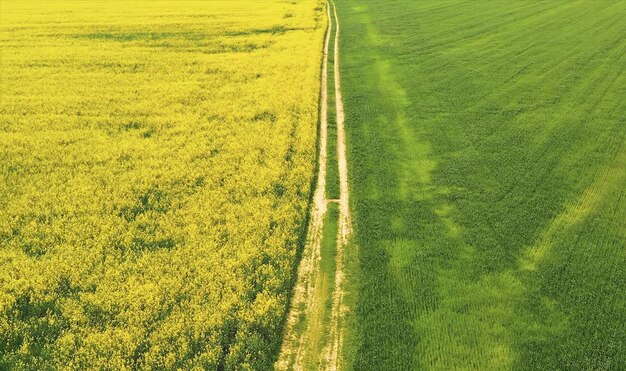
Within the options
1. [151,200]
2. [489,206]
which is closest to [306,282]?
[151,200]

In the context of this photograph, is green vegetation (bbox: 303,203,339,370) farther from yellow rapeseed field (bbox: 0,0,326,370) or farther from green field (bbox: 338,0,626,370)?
yellow rapeseed field (bbox: 0,0,326,370)

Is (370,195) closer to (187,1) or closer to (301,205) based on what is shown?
(301,205)

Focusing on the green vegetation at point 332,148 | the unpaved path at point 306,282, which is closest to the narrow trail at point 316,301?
the unpaved path at point 306,282

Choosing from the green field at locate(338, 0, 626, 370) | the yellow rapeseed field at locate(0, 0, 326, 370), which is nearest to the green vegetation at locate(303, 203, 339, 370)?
the green field at locate(338, 0, 626, 370)

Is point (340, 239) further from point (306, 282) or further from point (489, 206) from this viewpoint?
point (489, 206)

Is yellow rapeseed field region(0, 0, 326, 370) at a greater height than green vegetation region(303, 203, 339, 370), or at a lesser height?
greater

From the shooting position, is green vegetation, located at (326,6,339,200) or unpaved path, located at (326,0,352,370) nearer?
unpaved path, located at (326,0,352,370)
